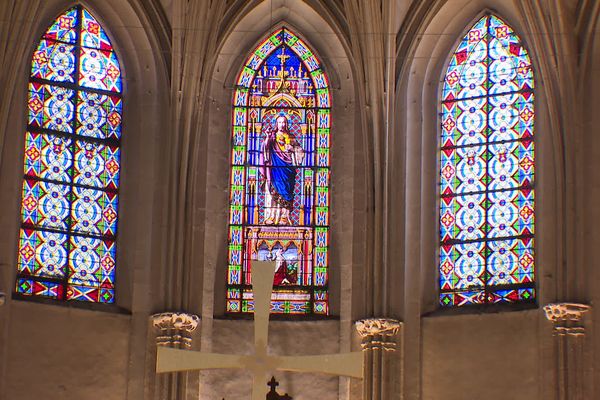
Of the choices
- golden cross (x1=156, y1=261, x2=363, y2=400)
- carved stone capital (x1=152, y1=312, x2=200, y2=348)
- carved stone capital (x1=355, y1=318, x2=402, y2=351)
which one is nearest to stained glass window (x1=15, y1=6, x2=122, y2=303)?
carved stone capital (x1=152, y1=312, x2=200, y2=348)

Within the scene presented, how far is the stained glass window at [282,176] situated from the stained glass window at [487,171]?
1.66m

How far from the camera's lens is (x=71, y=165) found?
22281 millimetres

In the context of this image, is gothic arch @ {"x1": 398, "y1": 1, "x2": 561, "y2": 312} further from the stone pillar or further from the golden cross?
the golden cross

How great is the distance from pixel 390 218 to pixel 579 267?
2.56m

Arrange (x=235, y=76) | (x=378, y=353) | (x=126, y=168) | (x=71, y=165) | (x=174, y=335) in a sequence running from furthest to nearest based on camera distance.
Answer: (x=235, y=76) < (x=126, y=168) < (x=71, y=165) < (x=174, y=335) < (x=378, y=353)

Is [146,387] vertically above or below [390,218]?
below

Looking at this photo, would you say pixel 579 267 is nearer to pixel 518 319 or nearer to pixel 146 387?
pixel 518 319

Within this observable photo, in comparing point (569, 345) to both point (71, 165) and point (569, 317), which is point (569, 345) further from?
point (71, 165)

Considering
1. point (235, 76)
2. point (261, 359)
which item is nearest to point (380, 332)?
point (235, 76)

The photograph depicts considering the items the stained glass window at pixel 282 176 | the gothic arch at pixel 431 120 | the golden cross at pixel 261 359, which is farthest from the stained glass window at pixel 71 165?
the golden cross at pixel 261 359

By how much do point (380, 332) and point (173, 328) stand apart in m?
2.52

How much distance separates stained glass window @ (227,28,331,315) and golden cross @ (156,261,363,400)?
5.60 meters

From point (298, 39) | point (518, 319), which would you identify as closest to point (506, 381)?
point (518, 319)

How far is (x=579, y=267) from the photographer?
67.8ft
